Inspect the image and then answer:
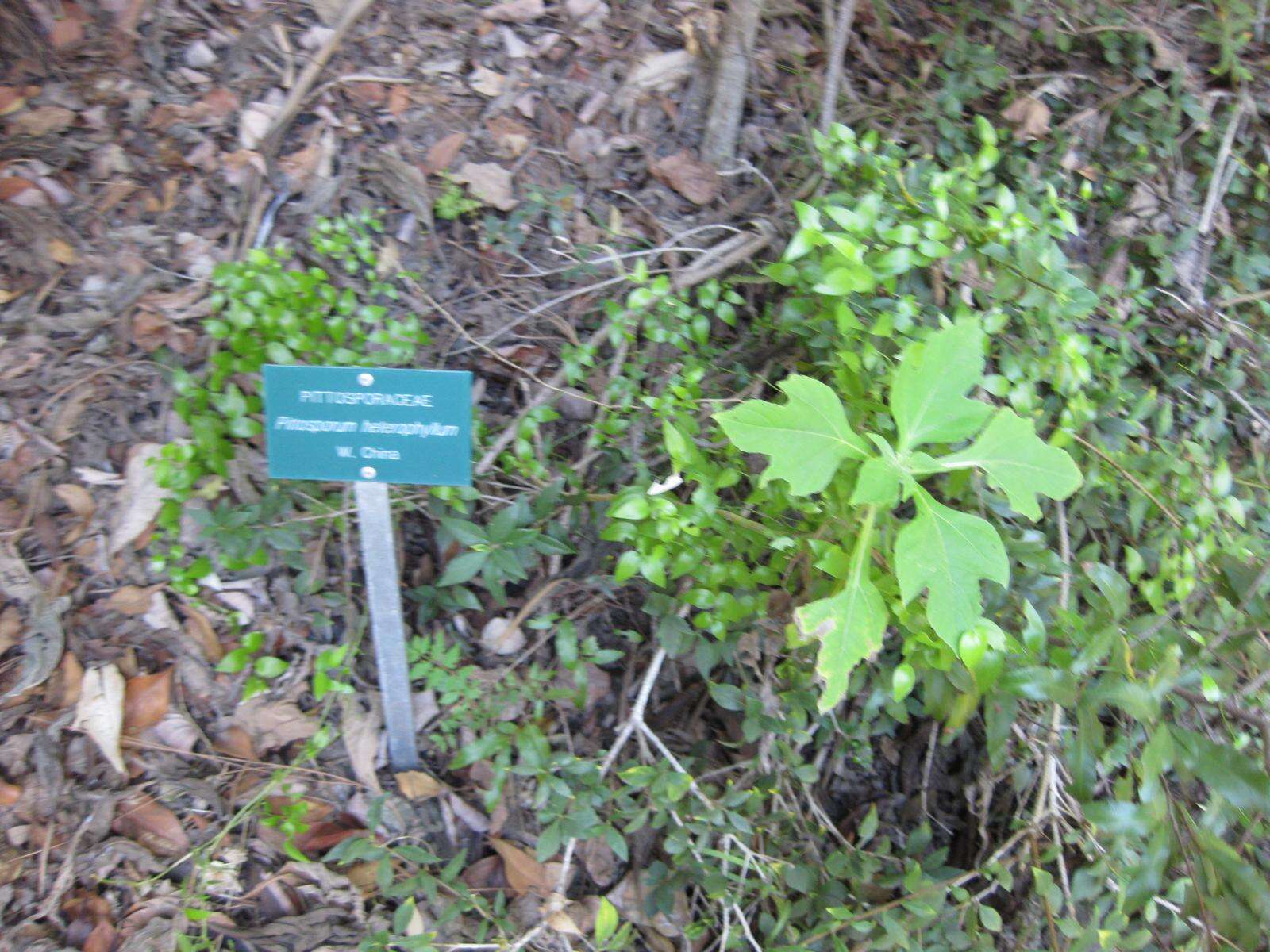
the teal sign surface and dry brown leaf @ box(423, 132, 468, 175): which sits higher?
dry brown leaf @ box(423, 132, 468, 175)

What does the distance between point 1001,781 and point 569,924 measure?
1136 millimetres

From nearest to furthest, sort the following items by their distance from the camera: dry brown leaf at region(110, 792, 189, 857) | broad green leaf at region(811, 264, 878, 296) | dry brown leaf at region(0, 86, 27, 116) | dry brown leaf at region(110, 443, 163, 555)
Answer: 1. broad green leaf at region(811, 264, 878, 296)
2. dry brown leaf at region(110, 792, 189, 857)
3. dry brown leaf at region(110, 443, 163, 555)
4. dry brown leaf at region(0, 86, 27, 116)

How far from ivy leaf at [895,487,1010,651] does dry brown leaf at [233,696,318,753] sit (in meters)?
1.63

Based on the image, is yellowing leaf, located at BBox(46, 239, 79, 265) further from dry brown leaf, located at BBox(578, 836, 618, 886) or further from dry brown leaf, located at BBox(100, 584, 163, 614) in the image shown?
dry brown leaf, located at BBox(578, 836, 618, 886)

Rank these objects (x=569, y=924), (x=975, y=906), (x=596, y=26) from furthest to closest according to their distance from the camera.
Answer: (x=596, y=26) < (x=569, y=924) < (x=975, y=906)

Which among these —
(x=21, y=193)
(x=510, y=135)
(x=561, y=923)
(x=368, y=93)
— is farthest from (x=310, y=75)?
(x=561, y=923)

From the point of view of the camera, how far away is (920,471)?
1.35 metres

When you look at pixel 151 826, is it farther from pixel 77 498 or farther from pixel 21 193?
pixel 21 193

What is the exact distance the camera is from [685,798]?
1992mm

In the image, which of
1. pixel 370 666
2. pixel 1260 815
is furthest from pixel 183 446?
pixel 1260 815

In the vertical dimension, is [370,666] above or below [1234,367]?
below

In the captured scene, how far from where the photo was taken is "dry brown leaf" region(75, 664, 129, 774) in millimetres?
2059

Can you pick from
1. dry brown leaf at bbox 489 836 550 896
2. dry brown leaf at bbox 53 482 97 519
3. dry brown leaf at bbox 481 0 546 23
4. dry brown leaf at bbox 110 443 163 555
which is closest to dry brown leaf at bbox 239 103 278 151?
dry brown leaf at bbox 481 0 546 23

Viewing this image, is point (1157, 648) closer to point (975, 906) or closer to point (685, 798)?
point (975, 906)
